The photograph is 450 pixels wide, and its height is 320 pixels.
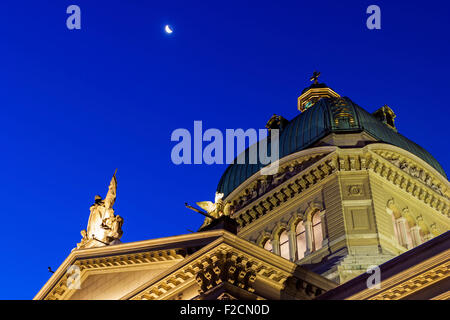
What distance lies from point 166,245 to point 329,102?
19231mm

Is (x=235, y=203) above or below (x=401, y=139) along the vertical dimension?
below

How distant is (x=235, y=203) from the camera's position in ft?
133

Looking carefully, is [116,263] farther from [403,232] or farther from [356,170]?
[403,232]

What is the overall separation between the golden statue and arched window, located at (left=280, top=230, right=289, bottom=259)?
410 inches

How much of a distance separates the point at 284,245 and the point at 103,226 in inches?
446

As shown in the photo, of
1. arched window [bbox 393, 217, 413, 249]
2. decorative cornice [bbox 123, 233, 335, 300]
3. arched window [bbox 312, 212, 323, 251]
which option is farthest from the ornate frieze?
arched window [bbox 393, 217, 413, 249]

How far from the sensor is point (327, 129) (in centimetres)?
3881

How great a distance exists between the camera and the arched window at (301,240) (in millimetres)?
35562

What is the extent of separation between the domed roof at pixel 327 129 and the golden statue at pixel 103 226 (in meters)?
13.4

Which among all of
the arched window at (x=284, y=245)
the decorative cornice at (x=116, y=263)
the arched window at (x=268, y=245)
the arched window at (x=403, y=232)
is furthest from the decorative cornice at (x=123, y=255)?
the arched window at (x=403, y=232)

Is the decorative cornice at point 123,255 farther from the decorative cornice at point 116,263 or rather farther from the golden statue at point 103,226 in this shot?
the golden statue at point 103,226
